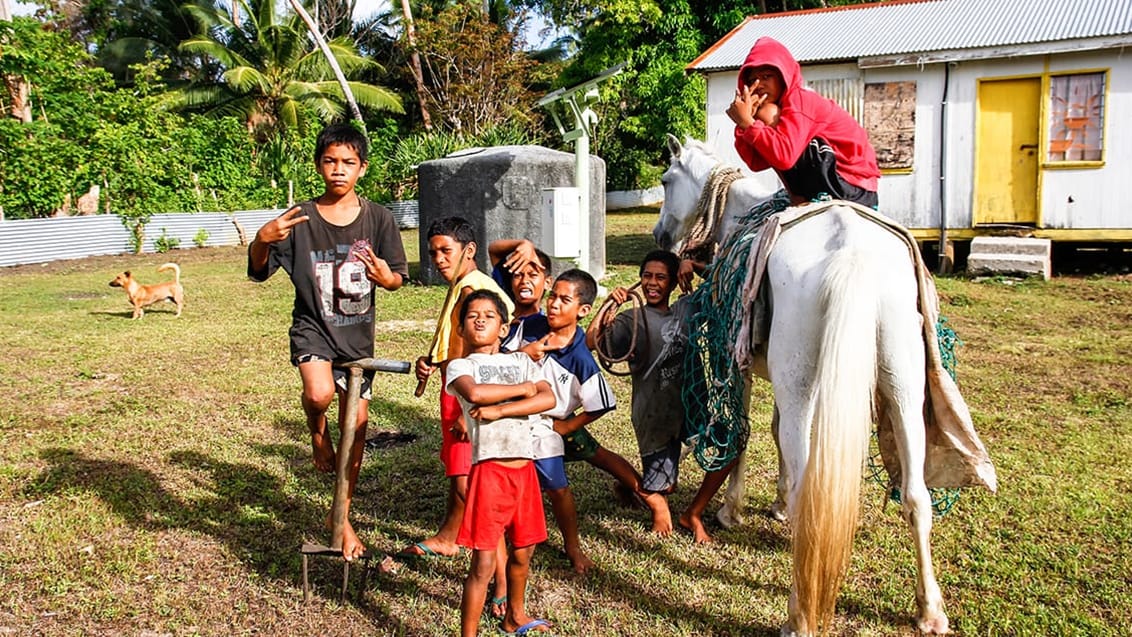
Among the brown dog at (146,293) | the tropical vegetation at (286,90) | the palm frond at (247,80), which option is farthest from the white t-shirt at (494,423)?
the palm frond at (247,80)

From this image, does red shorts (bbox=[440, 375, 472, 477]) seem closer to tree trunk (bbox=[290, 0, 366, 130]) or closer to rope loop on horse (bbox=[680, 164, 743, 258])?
rope loop on horse (bbox=[680, 164, 743, 258])

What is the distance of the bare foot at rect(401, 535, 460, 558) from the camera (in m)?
3.69

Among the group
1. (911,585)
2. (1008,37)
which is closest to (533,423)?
(911,585)

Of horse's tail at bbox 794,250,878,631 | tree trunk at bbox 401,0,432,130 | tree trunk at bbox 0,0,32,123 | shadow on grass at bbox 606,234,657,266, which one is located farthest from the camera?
tree trunk at bbox 401,0,432,130

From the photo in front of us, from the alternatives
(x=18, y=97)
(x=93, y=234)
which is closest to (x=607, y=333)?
(x=93, y=234)

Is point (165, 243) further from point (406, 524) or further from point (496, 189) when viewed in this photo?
point (406, 524)

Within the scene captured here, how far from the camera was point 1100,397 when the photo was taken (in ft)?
20.0

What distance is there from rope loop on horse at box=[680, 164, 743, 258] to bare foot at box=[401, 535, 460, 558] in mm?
1983

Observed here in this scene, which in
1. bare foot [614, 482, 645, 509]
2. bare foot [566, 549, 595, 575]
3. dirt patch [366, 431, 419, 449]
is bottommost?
bare foot [566, 549, 595, 575]

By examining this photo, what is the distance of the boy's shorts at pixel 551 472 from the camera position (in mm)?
3406

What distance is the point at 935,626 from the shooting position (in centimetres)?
313

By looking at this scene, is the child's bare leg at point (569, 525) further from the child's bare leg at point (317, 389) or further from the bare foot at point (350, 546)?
the child's bare leg at point (317, 389)

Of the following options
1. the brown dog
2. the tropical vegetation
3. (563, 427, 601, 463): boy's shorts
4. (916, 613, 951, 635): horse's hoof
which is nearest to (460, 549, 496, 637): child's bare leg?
(563, 427, 601, 463): boy's shorts

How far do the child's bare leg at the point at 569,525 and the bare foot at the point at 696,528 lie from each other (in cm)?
54
